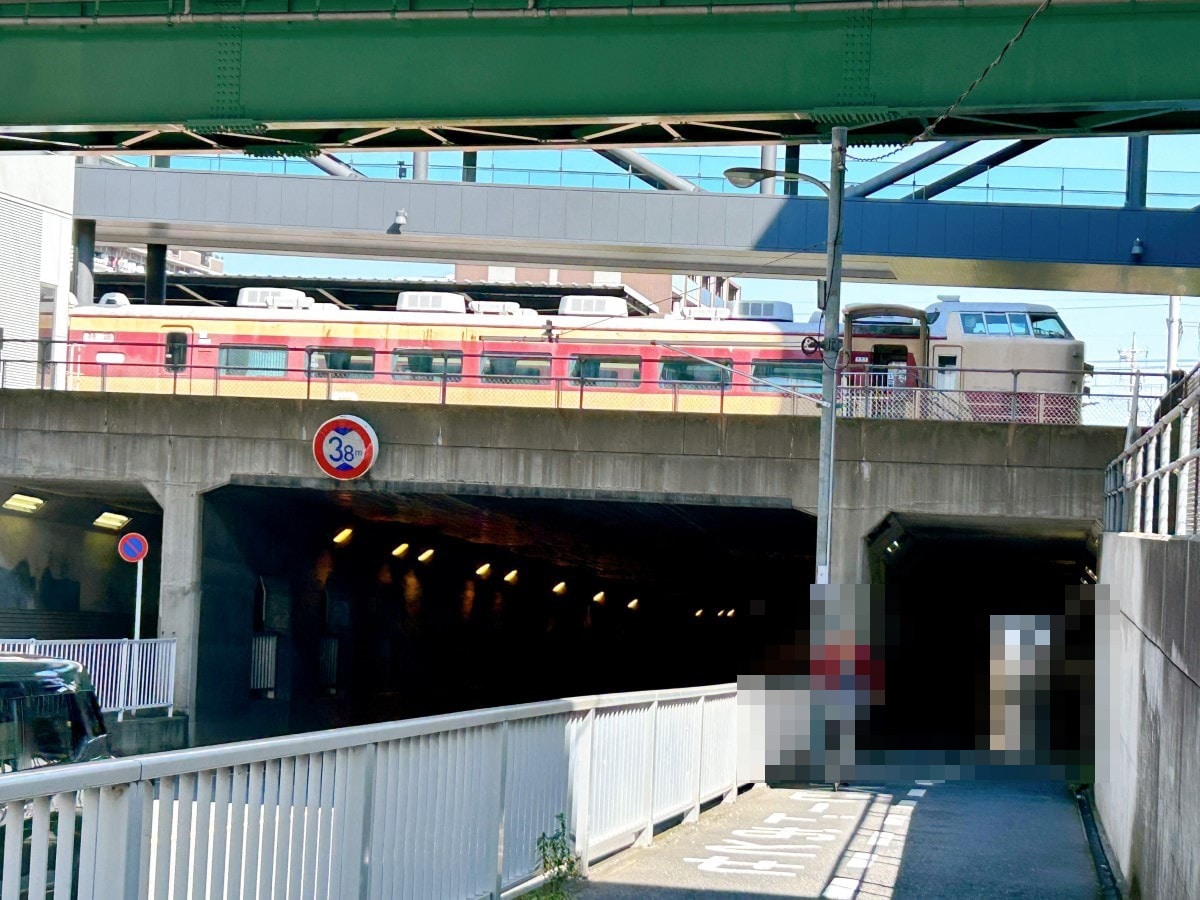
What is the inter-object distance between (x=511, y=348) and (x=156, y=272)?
19489mm

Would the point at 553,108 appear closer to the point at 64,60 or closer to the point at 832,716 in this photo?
the point at 64,60

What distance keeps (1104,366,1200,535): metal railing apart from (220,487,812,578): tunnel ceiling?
1334cm

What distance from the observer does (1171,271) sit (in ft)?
138

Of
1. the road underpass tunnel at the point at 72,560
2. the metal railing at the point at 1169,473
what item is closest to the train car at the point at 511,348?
the road underpass tunnel at the point at 72,560

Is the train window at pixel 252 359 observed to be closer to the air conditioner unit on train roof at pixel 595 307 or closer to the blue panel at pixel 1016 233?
the air conditioner unit on train roof at pixel 595 307

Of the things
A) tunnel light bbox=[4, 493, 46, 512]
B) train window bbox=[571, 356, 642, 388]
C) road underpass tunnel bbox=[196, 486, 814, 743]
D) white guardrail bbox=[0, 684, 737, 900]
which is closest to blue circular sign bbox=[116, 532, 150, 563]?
road underpass tunnel bbox=[196, 486, 814, 743]

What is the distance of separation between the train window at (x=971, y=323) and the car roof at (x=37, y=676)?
95.5 feet

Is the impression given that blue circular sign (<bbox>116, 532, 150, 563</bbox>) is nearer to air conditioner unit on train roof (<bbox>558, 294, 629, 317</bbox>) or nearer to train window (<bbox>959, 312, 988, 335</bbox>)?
air conditioner unit on train roof (<bbox>558, 294, 629, 317</bbox>)

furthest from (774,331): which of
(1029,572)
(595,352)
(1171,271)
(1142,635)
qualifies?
(1142,635)

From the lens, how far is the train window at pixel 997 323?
124 ft

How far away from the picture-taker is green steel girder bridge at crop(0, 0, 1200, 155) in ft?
50.2

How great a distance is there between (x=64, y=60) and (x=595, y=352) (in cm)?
1995

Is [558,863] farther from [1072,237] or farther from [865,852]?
[1072,237]

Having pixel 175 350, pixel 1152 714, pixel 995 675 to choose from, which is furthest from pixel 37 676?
pixel 175 350
